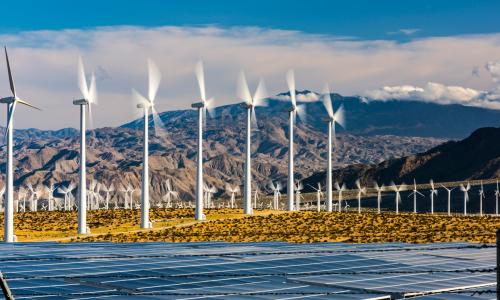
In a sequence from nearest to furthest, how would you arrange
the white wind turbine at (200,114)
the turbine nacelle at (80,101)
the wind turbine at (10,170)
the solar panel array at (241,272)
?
the solar panel array at (241,272)
the wind turbine at (10,170)
the turbine nacelle at (80,101)
the white wind turbine at (200,114)

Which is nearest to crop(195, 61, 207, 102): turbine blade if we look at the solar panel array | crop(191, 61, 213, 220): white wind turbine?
crop(191, 61, 213, 220): white wind turbine

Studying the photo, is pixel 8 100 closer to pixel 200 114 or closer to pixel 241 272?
pixel 200 114

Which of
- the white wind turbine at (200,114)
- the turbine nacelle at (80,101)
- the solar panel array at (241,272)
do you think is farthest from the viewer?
the white wind turbine at (200,114)

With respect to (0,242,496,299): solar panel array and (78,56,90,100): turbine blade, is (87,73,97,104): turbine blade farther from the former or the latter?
(0,242,496,299): solar panel array

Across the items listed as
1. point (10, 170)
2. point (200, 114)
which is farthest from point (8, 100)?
point (200, 114)

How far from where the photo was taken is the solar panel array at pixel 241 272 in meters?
36.1

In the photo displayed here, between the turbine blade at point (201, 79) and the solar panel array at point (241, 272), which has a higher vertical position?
the turbine blade at point (201, 79)

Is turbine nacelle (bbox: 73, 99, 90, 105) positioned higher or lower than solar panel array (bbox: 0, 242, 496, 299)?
higher

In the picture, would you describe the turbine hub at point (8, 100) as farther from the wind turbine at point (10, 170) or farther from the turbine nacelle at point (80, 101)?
the turbine nacelle at point (80, 101)

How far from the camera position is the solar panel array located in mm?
36094

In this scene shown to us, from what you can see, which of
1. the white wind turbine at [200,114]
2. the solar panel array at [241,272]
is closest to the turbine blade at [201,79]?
the white wind turbine at [200,114]

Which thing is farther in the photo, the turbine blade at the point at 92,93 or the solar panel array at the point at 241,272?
the turbine blade at the point at 92,93

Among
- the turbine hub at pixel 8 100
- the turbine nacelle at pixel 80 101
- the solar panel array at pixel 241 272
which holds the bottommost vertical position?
the solar panel array at pixel 241 272

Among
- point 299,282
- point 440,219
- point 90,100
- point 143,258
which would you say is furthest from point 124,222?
point 299,282
